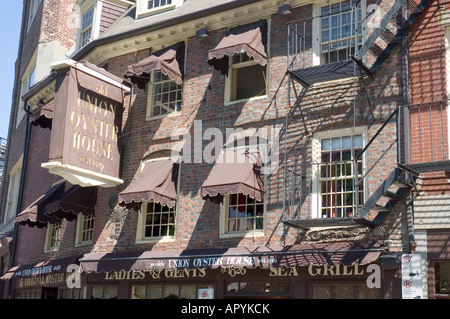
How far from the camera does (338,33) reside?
14031 mm

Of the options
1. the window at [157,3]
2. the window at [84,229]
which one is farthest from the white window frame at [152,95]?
the window at [84,229]

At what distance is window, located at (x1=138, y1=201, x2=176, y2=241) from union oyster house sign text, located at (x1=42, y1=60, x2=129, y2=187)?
1.05 metres

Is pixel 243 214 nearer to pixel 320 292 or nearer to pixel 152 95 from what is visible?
pixel 320 292

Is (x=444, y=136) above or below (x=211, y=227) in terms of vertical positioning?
above

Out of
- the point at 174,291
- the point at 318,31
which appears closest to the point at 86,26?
the point at 318,31

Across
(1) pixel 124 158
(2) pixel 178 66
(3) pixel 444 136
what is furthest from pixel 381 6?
(1) pixel 124 158

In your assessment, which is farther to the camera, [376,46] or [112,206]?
[112,206]

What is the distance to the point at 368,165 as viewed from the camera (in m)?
12.8

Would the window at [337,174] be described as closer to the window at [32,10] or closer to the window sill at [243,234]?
the window sill at [243,234]

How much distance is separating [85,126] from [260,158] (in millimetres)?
4347

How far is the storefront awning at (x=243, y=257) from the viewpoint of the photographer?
12047 millimetres

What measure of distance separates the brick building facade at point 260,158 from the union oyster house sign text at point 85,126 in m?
0.15

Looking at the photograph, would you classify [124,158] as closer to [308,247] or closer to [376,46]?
[308,247]

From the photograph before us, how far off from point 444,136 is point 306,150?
290 cm
